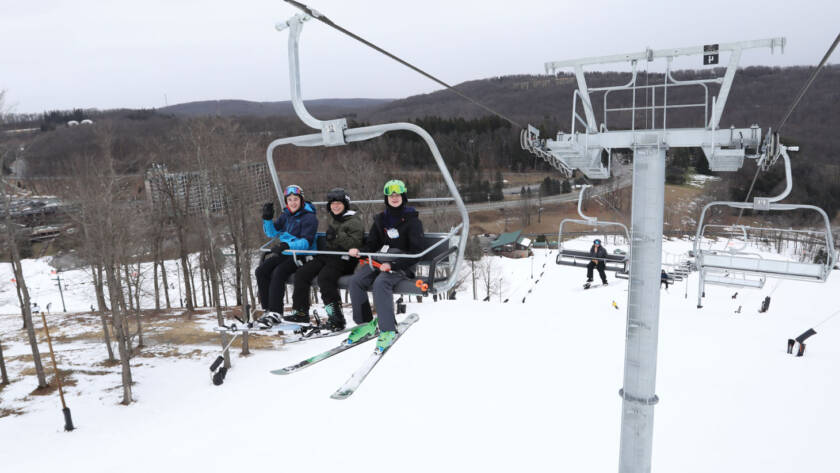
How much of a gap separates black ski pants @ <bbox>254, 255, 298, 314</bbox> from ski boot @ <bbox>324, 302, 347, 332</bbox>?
632mm

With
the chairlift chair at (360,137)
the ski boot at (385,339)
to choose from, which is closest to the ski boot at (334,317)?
the ski boot at (385,339)

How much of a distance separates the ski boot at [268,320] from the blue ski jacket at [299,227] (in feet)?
2.83

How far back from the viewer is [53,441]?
14.8 m

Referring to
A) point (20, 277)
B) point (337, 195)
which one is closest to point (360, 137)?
point (337, 195)

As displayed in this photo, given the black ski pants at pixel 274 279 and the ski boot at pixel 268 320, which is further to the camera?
the black ski pants at pixel 274 279

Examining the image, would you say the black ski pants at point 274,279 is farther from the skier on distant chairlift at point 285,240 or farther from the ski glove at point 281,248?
the ski glove at point 281,248

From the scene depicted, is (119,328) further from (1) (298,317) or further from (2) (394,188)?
(2) (394,188)

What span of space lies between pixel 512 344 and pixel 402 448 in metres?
7.28

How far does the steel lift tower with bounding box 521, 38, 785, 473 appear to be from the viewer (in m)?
4.73

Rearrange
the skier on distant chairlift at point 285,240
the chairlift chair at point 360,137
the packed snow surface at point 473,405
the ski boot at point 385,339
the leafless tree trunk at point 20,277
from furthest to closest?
the leafless tree trunk at point 20,277 → the packed snow surface at point 473,405 → the skier on distant chairlift at point 285,240 → the ski boot at point 385,339 → the chairlift chair at point 360,137

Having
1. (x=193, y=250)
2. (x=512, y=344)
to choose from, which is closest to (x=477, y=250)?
(x=512, y=344)

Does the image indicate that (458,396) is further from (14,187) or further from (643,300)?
(14,187)

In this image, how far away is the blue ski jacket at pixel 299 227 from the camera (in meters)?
6.05

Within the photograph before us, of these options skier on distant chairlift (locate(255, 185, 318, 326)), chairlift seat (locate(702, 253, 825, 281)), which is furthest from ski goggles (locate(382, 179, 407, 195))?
chairlift seat (locate(702, 253, 825, 281))
